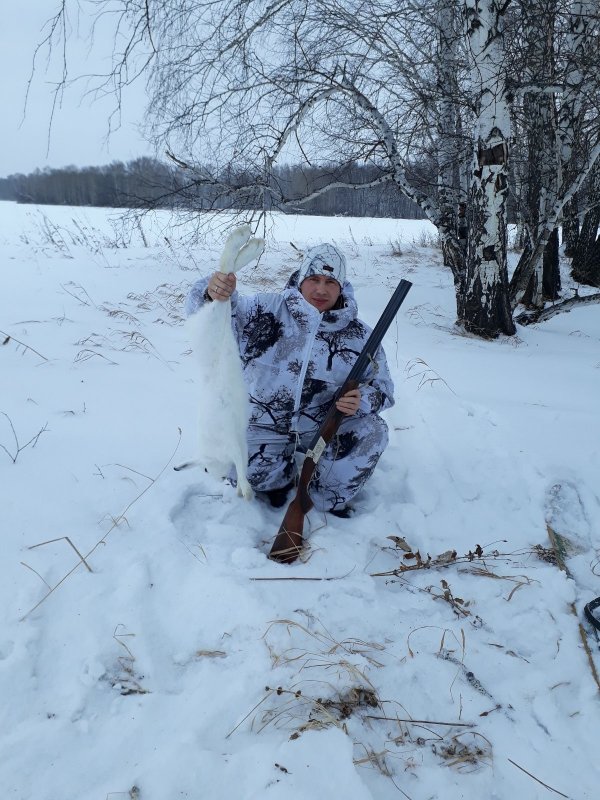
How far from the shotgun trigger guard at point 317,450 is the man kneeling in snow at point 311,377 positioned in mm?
154

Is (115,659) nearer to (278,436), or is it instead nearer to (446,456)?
(278,436)

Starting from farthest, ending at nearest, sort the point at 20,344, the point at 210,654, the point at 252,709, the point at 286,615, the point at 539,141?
the point at 539,141, the point at 20,344, the point at 286,615, the point at 210,654, the point at 252,709

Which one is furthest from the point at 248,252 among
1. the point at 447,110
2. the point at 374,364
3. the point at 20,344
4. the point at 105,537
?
the point at 447,110

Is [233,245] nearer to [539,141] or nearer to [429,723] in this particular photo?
[429,723]

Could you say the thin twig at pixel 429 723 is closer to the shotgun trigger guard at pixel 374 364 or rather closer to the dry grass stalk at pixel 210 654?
the dry grass stalk at pixel 210 654

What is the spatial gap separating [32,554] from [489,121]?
4592 mm

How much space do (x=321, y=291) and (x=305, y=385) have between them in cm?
42

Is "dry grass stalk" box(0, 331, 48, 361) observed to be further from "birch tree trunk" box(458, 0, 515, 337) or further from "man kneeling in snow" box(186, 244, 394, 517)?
"birch tree trunk" box(458, 0, 515, 337)

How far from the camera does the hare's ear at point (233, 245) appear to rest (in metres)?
1.65

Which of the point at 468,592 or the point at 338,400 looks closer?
the point at 468,592

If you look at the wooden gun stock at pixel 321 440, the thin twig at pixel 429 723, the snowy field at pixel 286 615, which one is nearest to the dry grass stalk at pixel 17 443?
the snowy field at pixel 286 615

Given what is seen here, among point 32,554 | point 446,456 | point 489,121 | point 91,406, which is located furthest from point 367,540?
point 489,121

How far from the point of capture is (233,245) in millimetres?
1667

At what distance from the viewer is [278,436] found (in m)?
2.20
